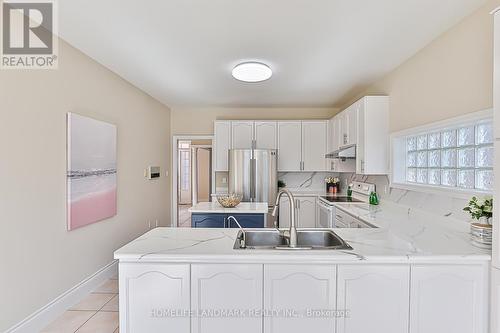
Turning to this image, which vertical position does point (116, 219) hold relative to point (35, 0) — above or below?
below

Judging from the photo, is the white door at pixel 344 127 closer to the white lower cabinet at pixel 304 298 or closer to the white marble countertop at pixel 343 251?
the white marble countertop at pixel 343 251

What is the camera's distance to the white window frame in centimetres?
210

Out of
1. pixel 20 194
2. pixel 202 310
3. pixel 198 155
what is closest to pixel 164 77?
pixel 20 194

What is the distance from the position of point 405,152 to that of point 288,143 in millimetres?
2305

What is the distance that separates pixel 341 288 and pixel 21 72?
2.63 m

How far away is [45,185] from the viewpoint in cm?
241

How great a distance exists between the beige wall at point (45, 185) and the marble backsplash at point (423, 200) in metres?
3.25

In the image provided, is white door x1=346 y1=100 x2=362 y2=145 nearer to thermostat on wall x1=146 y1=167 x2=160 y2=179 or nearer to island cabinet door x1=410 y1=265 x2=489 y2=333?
island cabinet door x1=410 y1=265 x2=489 y2=333

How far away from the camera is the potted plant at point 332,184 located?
530 centimetres

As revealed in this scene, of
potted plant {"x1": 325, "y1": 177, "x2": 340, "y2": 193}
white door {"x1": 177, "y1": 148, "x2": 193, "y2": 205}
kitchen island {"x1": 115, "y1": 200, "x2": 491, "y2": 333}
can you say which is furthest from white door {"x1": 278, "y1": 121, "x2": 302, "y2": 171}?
white door {"x1": 177, "y1": 148, "x2": 193, "y2": 205}

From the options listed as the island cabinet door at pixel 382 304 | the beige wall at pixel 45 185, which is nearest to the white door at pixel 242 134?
the beige wall at pixel 45 185

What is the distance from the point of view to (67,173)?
2.65 meters

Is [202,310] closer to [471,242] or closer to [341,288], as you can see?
[341,288]

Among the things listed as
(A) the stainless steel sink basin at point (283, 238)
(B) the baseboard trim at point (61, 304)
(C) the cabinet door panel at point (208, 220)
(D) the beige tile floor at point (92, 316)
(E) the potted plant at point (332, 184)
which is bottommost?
(D) the beige tile floor at point (92, 316)
